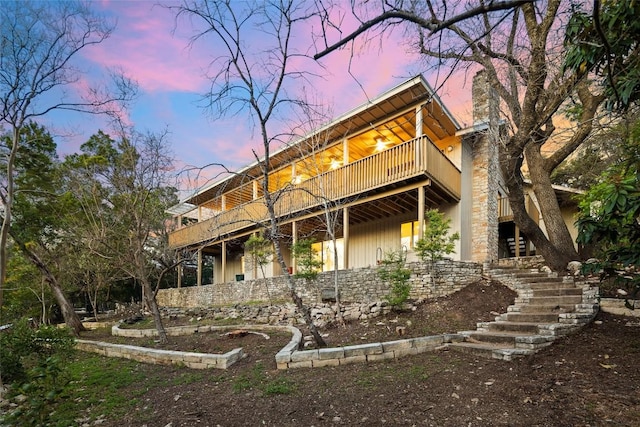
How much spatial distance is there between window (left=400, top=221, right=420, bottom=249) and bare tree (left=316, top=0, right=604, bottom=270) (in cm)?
368

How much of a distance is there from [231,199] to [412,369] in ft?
55.8

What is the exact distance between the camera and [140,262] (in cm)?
838

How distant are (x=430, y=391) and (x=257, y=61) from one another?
5.97m

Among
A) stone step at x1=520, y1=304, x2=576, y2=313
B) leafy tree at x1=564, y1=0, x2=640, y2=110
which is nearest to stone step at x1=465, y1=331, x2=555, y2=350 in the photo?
stone step at x1=520, y1=304, x2=576, y2=313

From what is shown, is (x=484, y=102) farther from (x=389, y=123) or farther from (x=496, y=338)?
(x=496, y=338)

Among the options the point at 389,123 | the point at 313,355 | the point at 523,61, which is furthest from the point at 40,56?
the point at 389,123

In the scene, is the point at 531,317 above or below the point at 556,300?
below

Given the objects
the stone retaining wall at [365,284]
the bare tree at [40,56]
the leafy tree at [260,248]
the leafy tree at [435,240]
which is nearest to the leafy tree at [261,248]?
the leafy tree at [260,248]

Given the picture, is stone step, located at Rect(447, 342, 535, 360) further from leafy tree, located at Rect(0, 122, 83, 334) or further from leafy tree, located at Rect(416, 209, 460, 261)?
leafy tree, located at Rect(0, 122, 83, 334)

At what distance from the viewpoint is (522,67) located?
19.4 ft

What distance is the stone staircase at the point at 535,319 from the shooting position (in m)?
5.09

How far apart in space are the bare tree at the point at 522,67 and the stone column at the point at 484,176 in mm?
1666

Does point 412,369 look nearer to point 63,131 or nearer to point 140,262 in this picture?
point 140,262

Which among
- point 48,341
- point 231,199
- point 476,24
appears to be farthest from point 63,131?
point 231,199
